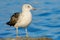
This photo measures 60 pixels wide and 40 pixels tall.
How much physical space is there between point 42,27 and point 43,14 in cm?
309

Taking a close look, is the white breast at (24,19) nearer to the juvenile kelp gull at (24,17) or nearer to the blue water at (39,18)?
the juvenile kelp gull at (24,17)

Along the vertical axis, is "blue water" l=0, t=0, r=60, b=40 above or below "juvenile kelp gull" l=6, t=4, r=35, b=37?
below

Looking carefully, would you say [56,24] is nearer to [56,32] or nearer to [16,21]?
[56,32]

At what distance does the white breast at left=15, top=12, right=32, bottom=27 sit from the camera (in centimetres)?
1081

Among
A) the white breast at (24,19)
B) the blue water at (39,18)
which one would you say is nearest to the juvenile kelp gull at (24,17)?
the white breast at (24,19)

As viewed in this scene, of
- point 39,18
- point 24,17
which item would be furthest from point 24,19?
point 39,18

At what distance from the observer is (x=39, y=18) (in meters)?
16.4

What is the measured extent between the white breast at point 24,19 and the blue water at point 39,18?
169cm

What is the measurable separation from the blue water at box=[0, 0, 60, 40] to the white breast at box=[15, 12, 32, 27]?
1687 millimetres

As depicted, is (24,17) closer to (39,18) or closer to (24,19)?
(24,19)

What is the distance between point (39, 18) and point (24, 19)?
5.57 metres

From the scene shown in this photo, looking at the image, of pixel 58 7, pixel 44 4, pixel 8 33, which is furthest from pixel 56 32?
pixel 44 4

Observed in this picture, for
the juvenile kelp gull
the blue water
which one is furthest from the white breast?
the blue water

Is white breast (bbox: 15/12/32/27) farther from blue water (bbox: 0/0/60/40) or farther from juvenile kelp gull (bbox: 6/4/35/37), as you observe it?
blue water (bbox: 0/0/60/40)
